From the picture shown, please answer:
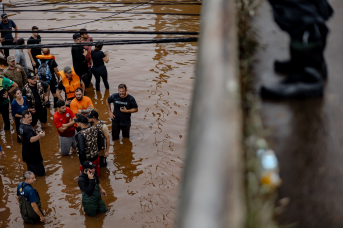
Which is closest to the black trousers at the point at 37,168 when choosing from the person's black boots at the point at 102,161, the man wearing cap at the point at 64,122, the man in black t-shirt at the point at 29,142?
the man in black t-shirt at the point at 29,142

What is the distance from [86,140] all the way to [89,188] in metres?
1.24

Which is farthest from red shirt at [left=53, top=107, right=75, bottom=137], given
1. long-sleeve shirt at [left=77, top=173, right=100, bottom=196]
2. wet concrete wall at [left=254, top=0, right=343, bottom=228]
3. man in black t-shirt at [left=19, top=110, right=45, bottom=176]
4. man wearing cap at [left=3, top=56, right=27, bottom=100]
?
wet concrete wall at [left=254, top=0, right=343, bottom=228]

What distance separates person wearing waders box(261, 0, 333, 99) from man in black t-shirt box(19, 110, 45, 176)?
6.54m

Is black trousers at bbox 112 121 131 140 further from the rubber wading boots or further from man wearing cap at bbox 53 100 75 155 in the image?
the rubber wading boots

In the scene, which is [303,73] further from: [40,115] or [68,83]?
[40,115]

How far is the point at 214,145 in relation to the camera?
829 millimetres

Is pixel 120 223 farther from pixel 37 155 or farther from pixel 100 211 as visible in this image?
pixel 37 155

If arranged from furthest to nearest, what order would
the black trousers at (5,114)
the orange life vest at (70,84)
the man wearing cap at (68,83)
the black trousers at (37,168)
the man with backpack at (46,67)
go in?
1. the man with backpack at (46,67)
2. the orange life vest at (70,84)
3. the man wearing cap at (68,83)
4. the black trousers at (5,114)
5. the black trousers at (37,168)

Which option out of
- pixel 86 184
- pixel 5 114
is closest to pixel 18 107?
pixel 5 114

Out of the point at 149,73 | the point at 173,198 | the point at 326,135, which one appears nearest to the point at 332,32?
the point at 326,135

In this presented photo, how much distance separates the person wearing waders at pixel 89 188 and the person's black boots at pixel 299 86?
482 centimetres

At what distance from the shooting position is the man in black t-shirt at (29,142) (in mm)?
7773

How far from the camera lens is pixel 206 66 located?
3.45 ft

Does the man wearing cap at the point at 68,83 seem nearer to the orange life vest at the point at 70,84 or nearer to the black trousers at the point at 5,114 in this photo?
the orange life vest at the point at 70,84
